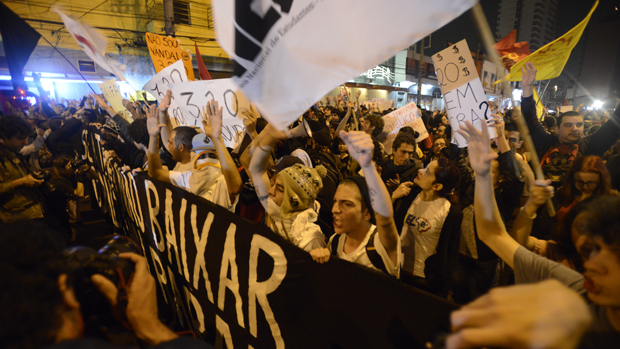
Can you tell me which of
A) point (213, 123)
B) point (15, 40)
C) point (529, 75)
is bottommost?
point (213, 123)

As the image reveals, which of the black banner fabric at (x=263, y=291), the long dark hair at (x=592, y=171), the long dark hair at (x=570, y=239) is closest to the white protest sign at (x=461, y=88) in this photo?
the long dark hair at (x=592, y=171)

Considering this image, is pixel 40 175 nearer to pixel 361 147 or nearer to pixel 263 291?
pixel 263 291

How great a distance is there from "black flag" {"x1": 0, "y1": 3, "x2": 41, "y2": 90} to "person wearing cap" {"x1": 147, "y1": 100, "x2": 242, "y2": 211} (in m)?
4.16

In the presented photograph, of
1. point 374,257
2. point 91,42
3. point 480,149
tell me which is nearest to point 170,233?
point 374,257

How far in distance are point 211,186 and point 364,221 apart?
5.46ft

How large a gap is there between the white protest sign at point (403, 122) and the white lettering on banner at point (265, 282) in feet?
14.1

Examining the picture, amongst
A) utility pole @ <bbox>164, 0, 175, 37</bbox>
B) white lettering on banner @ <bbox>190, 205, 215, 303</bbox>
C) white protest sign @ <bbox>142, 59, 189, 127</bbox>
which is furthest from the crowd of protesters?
utility pole @ <bbox>164, 0, 175, 37</bbox>

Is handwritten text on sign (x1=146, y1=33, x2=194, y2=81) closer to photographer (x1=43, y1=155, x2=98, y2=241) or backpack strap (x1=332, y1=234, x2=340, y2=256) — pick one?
photographer (x1=43, y1=155, x2=98, y2=241)

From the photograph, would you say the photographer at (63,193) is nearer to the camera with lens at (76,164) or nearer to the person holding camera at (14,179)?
the camera with lens at (76,164)

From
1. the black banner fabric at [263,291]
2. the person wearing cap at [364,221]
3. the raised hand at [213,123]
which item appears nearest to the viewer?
the black banner fabric at [263,291]

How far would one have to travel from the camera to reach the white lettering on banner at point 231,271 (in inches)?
78.7

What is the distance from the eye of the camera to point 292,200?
2.16 meters

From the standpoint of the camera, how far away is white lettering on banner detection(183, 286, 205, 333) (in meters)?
2.46

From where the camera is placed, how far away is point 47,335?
860 mm
